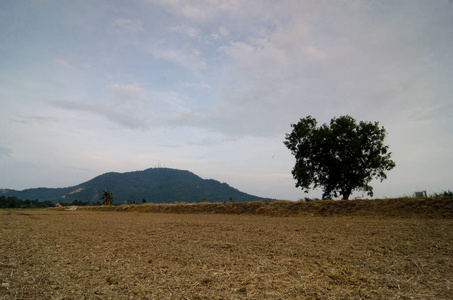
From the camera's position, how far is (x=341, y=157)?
27812 millimetres

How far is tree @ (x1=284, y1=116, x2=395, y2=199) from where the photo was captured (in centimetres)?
2723

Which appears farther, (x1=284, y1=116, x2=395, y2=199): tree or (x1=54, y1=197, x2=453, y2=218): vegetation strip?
(x1=284, y1=116, x2=395, y2=199): tree

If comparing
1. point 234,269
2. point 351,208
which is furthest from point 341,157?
point 234,269

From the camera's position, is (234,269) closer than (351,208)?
Yes

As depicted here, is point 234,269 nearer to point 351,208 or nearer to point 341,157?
point 351,208

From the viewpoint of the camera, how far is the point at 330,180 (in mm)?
29266

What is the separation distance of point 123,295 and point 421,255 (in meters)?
6.27

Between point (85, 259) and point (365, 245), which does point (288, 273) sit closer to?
point (365, 245)

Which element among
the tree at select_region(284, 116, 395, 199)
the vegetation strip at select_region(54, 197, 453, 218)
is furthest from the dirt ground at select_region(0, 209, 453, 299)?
the tree at select_region(284, 116, 395, 199)

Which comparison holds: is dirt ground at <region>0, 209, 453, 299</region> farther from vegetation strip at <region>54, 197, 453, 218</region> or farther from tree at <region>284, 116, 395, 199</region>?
tree at <region>284, 116, 395, 199</region>

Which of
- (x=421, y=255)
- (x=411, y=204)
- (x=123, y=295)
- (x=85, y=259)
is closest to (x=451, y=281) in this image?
(x=421, y=255)

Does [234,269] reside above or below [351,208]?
below

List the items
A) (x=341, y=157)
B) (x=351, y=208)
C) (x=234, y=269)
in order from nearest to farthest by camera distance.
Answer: (x=234, y=269)
(x=351, y=208)
(x=341, y=157)

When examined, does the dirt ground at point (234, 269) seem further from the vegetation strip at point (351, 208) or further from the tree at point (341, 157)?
the tree at point (341, 157)
